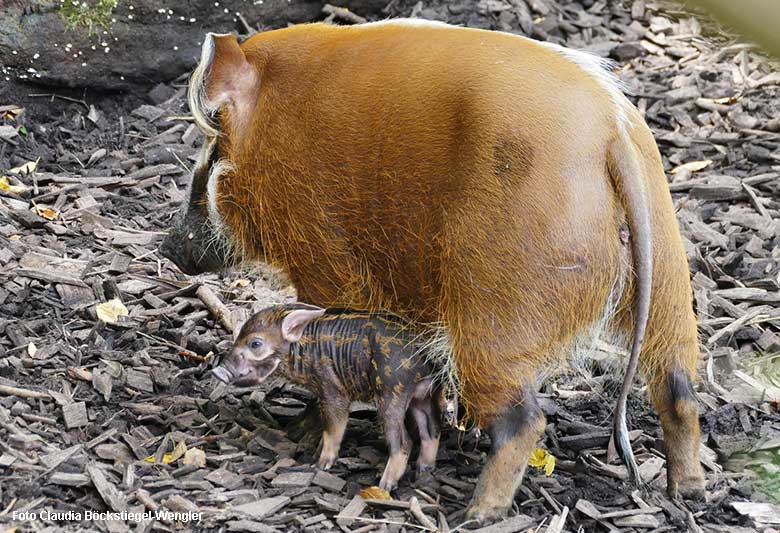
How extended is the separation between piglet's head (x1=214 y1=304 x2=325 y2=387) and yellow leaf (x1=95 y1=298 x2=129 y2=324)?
45.5 inches

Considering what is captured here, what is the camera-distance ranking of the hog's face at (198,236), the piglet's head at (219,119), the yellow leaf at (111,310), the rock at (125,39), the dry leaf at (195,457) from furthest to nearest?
the rock at (125,39), the yellow leaf at (111,310), the hog's face at (198,236), the piglet's head at (219,119), the dry leaf at (195,457)

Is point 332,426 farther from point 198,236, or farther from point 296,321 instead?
point 198,236

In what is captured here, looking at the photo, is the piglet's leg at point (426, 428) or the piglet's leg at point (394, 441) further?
the piglet's leg at point (426, 428)

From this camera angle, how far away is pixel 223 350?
5.18 metres

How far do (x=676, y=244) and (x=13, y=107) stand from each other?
5.32 metres

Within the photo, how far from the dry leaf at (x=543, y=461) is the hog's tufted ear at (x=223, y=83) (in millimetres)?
2044

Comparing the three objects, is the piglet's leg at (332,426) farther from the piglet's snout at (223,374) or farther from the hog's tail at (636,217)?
the hog's tail at (636,217)

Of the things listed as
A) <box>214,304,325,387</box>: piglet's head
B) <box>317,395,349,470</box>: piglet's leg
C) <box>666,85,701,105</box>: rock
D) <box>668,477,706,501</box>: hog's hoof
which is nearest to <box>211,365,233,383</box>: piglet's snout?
<box>214,304,325,387</box>: piglet's head

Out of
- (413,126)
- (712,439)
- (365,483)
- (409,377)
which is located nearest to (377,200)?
(413,126)

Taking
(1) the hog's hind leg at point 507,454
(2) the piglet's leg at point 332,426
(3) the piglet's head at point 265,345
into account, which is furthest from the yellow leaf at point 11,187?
(1) the hog's hind leg at point 507,454

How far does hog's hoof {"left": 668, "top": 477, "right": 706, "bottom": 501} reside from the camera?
398 centimetres

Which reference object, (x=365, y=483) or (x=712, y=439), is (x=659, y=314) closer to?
(x=712, y=439)

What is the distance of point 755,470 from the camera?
4.30 metres

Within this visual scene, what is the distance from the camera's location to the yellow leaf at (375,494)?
392 centimetres
